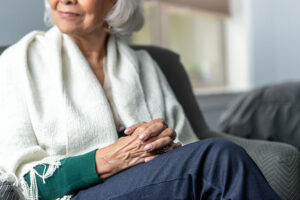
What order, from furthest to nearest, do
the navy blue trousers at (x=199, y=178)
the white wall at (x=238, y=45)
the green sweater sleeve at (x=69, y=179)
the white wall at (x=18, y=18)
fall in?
the white wall at (x=238, y=45) → the white wall at (x=18, y=18) → the green sweater sleeve at (x=69, y=179) → the navy blue trousers at (x=199, y=178)

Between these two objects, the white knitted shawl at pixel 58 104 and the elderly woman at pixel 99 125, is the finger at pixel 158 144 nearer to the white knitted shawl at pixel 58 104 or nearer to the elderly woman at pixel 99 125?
the elderly woman at pixel 99 125

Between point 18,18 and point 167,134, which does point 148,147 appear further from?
point 18,18

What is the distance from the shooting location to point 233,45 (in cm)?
365

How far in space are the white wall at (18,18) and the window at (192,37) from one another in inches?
54.7

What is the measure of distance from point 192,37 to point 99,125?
88.0 inches

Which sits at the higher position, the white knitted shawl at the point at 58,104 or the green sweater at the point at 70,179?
the white knitted shawl at the point at 58,104

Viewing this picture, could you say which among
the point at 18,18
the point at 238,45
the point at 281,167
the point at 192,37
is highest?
the point at 18,18

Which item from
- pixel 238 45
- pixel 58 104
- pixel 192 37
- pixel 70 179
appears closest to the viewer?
pixel 70 179

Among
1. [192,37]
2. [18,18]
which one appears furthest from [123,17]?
[192,37]

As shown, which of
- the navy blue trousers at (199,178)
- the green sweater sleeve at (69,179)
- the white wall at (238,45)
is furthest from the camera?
the white wall at (238,45)

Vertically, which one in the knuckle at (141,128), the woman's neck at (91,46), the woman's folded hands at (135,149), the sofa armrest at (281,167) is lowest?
the sofa armrest at (281,167)

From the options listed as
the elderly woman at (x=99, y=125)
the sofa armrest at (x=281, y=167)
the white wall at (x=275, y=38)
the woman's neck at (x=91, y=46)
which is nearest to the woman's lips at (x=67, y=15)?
the elderly woman at (x=99, y=125)

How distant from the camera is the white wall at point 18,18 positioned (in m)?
1.52

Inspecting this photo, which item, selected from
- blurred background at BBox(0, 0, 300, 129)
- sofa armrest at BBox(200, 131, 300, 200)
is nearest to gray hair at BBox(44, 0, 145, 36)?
sofa armrest at BBox(200, 131, 300, 200)
